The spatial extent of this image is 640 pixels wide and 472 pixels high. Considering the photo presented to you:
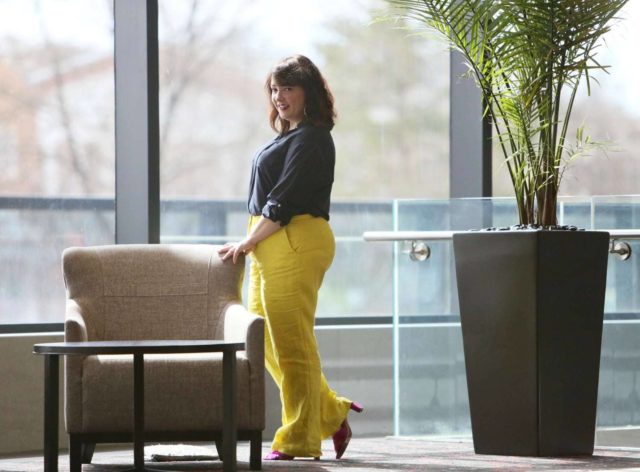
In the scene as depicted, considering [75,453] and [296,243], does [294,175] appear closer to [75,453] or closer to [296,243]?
[296,243]

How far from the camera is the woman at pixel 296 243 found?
4293 mm

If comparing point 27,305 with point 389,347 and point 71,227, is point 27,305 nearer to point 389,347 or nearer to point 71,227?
point 71,227

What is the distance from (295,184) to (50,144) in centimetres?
142

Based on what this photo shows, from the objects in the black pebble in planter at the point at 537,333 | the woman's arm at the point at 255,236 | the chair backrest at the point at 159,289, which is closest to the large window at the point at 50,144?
the chair backrest at the point at 159,289

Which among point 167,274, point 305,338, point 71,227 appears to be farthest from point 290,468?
point 71,227

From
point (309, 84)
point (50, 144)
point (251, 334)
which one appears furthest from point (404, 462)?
point (50, 144)

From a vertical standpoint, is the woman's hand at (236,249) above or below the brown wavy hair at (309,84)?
below

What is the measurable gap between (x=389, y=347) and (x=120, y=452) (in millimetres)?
1337

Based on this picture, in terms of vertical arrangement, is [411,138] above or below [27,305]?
above

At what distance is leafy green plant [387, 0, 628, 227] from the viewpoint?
13.9ft

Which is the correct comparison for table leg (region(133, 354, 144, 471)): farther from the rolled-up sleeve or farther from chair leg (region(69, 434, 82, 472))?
the rolled-up sleeve

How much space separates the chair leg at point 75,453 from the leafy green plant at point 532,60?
1847mm

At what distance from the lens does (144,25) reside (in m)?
Answer: 4.93

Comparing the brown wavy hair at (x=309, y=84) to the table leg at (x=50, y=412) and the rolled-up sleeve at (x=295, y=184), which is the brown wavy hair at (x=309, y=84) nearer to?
the rolled-up sleeve at (x=295, y=184)
